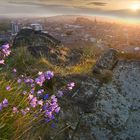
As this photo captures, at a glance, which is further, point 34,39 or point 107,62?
point 34,39

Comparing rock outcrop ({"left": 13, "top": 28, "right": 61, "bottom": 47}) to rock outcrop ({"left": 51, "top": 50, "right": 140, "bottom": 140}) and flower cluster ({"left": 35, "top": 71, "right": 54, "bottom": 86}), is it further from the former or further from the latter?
flower cluster ({"left": 35, "top": 71, "right": 54, "bottom": 86})

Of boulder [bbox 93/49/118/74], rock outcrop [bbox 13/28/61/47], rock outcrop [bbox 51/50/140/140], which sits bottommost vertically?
rock outcrop [bbox 13/28/61/47]

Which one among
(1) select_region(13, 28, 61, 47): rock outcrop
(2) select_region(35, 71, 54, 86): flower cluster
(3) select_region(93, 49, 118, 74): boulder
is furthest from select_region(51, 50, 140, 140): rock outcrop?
(1) select_region(13, 28, 61, 47): rock outcrop

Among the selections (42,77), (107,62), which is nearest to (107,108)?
(107,62)

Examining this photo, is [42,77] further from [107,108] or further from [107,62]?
[107,62]

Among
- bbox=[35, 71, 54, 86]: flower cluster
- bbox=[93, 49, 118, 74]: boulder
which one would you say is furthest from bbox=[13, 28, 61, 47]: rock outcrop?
bbox=[35, 71, 54, 86]: flower cluster

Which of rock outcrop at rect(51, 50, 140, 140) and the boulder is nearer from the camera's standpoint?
rock outcrop at rect(51, 50, 140, 140)

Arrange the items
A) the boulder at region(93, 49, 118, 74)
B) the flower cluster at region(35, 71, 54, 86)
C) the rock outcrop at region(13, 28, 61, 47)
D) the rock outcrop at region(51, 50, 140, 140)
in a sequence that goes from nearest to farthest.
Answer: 1. the flower cluster at region(35, 71, 54, 86)
2. the rock outcrop at region(51, 50, 140, 140)
3. the boulder at region(93, 49, 118, 74)
4. the rock outcrop at region(13, 28, 61, 47)

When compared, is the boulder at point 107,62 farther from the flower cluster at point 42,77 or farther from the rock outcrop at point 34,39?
the rock outcrop at point 34,39

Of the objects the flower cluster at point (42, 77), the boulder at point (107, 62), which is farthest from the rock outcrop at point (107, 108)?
the flower cluster at point (42, 77)

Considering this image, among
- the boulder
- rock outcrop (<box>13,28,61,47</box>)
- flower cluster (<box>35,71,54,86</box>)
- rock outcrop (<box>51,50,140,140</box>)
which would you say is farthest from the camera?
rock outcrop (<box>13,28,61,47</box>)

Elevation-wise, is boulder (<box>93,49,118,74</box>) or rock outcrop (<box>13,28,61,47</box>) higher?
boulder (<box>93,49,118,74</box>)

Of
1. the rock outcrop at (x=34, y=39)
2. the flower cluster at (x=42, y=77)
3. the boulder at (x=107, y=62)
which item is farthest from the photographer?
the rock outcrop at (x=34, y=39)

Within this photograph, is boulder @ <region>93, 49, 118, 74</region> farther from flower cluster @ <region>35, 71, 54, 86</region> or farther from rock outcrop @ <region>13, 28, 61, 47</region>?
rock outcrop @ <region>13, 28, 61, 47</region>
